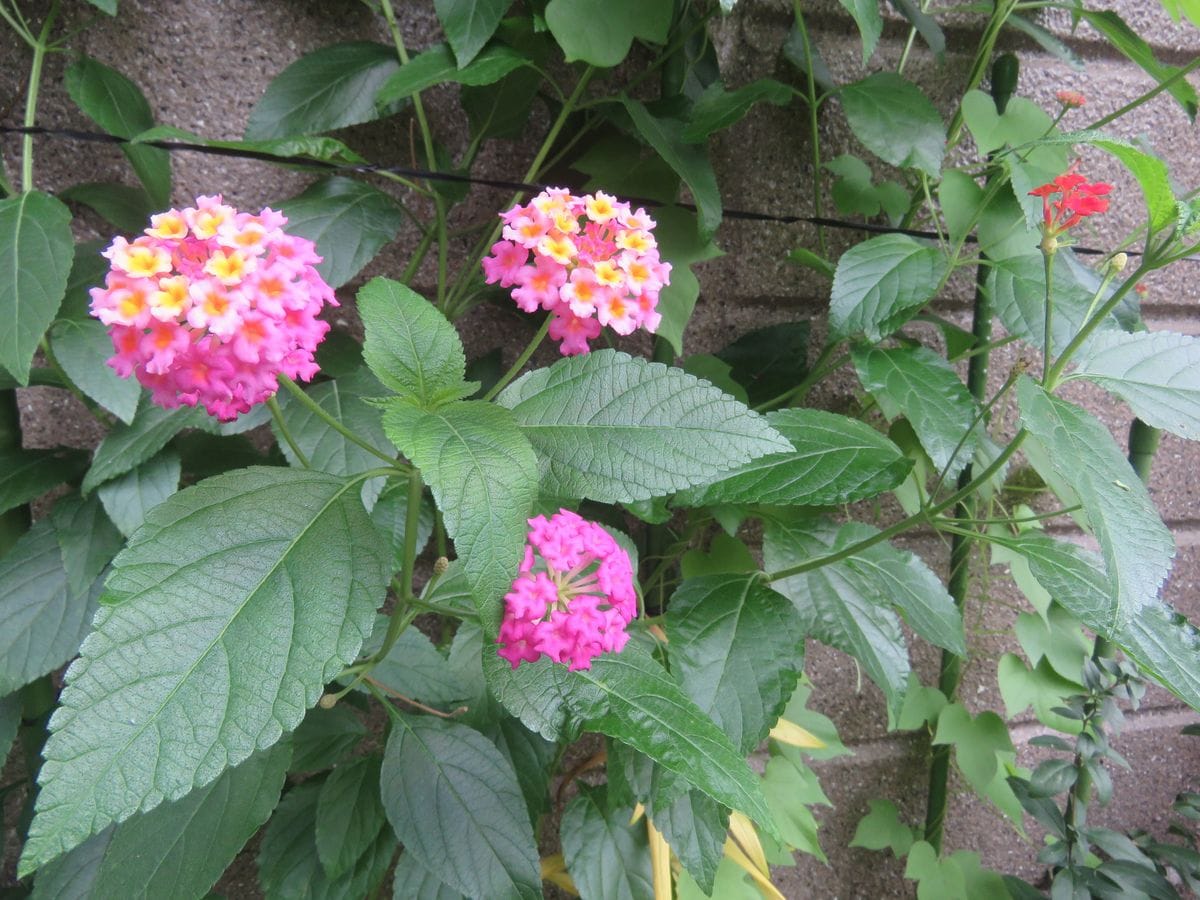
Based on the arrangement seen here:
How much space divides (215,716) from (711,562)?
643 millimetres

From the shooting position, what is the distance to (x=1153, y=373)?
1.91 ft

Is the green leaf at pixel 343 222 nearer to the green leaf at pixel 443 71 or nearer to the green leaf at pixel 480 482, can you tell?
the green leaf at pixel 443 71

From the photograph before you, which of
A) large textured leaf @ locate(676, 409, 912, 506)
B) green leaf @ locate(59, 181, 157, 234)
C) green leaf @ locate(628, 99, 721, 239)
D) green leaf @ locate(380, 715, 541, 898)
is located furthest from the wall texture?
green leaf @ locate(380, 715, 541, 898)

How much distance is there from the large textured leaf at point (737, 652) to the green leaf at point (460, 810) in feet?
A: 0.56

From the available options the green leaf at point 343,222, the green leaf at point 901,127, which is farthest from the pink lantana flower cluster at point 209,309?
the green leaf at point 901,127

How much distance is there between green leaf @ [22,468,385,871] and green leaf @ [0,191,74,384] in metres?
0.24

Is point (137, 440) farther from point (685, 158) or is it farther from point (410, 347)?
point (685, 158)

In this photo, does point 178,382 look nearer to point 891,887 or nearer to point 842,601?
point 842,601

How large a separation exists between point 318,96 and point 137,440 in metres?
0.35

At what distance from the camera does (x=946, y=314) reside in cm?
111

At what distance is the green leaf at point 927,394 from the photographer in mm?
751

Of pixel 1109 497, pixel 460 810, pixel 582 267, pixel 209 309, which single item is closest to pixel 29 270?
pixel 209 309

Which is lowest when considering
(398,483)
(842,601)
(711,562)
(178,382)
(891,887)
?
(891,887)

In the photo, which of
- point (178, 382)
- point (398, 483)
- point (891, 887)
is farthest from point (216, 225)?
point (891, 887)
